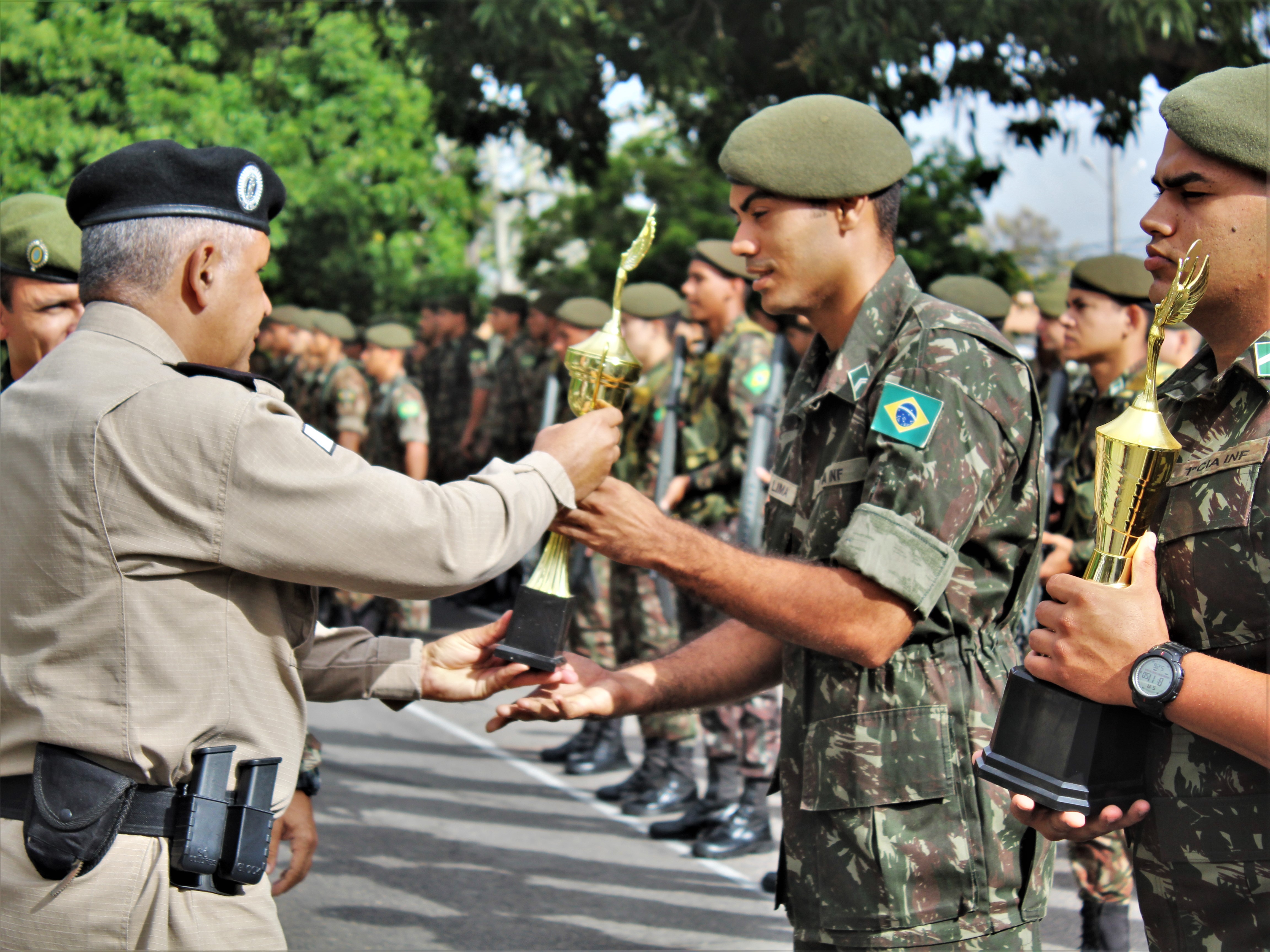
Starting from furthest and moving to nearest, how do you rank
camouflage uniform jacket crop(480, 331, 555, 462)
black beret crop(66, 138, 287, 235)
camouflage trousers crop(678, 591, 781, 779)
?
camouflage uniform jacket crop(480, 331, 555, 462)
camouflage trousers crop(678, 591, 781, 779)
black beret crop(66, 138, 287, 235)

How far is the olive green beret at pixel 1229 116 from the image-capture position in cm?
183

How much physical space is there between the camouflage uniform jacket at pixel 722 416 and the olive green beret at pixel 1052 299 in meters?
1.65

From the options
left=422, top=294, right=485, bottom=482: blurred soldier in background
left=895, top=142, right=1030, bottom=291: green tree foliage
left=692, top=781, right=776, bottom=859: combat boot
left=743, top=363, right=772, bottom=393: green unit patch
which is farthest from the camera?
left=422, top=294, right=485, bottom=482: blurred soldier in background

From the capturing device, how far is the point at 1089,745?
72.4 inches

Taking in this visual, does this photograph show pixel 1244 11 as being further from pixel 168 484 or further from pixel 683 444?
pixel 168 484

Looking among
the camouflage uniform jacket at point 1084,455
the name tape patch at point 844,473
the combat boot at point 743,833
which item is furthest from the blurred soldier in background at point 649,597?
the name tape patch at point 844,473

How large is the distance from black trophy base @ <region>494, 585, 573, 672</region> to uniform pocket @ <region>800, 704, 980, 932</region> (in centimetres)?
69

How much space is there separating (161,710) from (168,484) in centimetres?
35

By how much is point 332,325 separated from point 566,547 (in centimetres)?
915

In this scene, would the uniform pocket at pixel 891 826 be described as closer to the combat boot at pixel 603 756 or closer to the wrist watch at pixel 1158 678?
the wrist watch at pixel 1158 678

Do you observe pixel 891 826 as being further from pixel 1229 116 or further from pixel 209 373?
pixel 209 373

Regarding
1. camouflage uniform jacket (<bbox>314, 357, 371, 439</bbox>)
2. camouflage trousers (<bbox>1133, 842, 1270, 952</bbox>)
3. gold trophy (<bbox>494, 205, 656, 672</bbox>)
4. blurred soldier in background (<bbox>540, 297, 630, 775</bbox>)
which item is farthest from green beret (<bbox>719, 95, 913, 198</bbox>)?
camouflage uniform jacket (<bbox>314, 357, 371, 439</bbox>)

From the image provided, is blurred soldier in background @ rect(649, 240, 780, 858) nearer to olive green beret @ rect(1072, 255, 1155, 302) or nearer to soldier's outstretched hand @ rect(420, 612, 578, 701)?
olive green beret @ rect(1072, 255, 1155, 302)

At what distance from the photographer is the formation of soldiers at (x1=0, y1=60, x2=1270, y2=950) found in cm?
186
